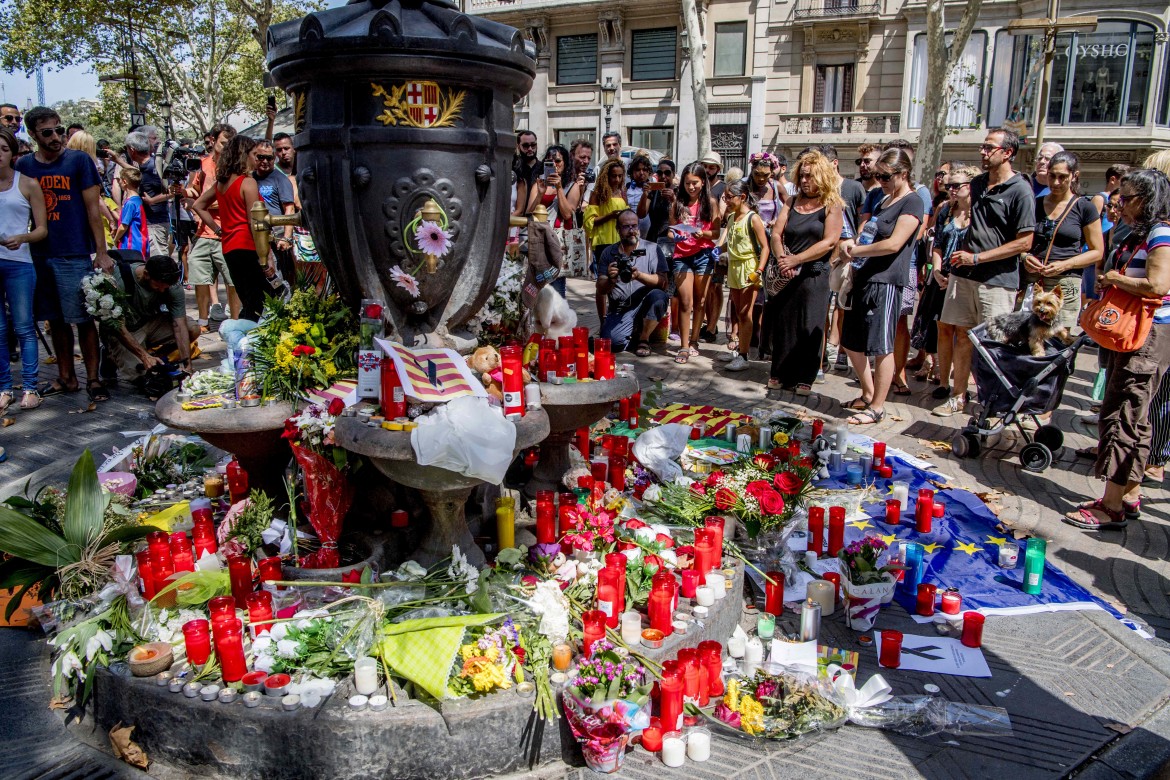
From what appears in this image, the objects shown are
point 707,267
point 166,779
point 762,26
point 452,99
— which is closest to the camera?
point 166,779

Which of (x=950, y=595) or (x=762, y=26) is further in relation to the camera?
(x=762, y=26)

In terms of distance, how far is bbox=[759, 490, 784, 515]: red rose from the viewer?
4.16m

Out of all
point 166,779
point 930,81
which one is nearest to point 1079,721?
point 166,779

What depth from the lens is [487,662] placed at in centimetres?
285

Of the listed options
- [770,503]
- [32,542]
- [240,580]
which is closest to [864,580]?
[770,503]

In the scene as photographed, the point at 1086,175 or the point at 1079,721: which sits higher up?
the point at 1086,175

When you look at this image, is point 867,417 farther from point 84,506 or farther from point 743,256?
point 84,506

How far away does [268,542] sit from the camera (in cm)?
391

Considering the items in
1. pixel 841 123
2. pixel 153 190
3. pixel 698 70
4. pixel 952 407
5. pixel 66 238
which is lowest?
pixel 952 407

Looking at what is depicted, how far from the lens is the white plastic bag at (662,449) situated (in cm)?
490

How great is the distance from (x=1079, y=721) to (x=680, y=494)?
6.69ft

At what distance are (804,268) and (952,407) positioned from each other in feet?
5.51

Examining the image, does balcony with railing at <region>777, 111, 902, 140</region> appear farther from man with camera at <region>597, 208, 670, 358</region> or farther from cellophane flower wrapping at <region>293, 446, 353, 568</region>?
cellophane flower wrapping at <region>293, 446, 353, 568</region>

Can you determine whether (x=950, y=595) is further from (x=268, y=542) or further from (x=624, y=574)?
(x=268, y=542)
